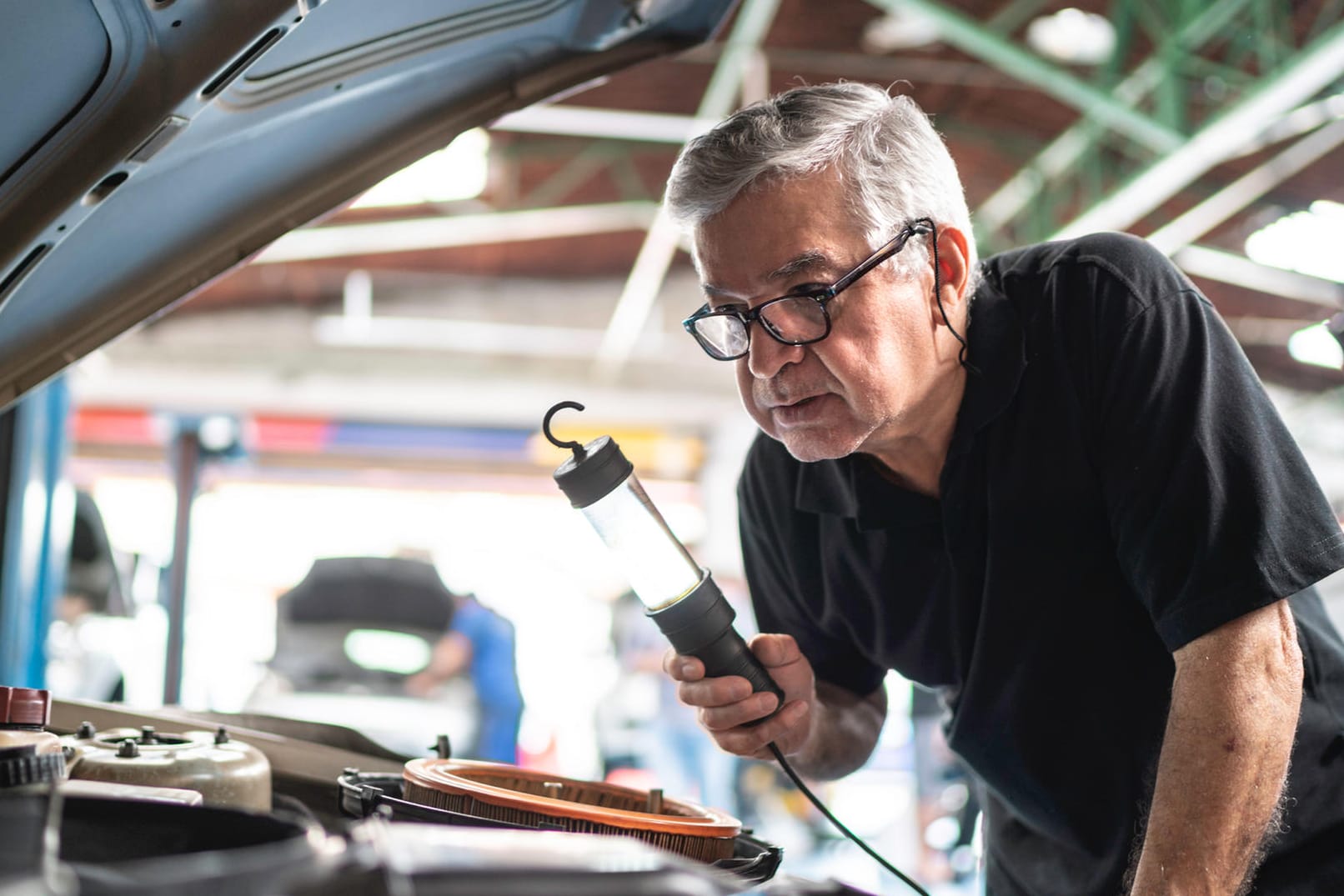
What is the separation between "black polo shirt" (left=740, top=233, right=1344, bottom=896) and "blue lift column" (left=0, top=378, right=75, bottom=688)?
1.82 metres

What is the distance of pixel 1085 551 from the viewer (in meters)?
1.09

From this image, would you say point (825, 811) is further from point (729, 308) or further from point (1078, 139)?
point (1078, 139)

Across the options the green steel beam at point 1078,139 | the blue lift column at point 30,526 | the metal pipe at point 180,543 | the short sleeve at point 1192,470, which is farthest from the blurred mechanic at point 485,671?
the short sleeve at point 1192,470

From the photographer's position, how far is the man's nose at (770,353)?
3.56ft

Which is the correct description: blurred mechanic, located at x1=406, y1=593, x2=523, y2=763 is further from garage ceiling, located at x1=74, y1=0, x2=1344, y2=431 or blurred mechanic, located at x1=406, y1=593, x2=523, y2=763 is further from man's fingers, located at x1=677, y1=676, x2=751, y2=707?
man's fingers, located at x1=677, y1=676, x2=751, y2=707

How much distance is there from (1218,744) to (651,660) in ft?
21.3

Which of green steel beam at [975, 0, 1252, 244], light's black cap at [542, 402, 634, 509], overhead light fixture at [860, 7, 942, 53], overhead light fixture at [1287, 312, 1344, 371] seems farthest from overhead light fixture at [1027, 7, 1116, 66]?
light's black cap at [542, 402, 634, 509]

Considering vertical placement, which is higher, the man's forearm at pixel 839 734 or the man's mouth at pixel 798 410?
the man's mouth at pixel 798 410

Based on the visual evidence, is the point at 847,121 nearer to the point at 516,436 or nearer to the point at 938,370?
the point at 938,370

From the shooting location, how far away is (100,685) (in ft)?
13.7

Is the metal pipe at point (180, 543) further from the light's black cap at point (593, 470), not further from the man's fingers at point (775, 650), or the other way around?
the light's black cap at point (593, 470)

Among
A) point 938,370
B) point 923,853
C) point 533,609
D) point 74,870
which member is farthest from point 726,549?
point 74,870

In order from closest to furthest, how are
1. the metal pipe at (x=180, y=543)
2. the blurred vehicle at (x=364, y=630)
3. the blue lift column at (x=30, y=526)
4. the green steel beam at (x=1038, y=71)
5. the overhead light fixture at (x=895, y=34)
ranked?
1. the blue lift column at (x=30, y=526)
2. the metal pipe at (x=180, y=543)
3. the green steel beam at (x=1038, y=71)
4. the blurred vehicle at (x=364, y=630)
5. the overhead light fixture at (x=895, y=34)

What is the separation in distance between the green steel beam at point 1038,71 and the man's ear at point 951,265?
3.71 metres
